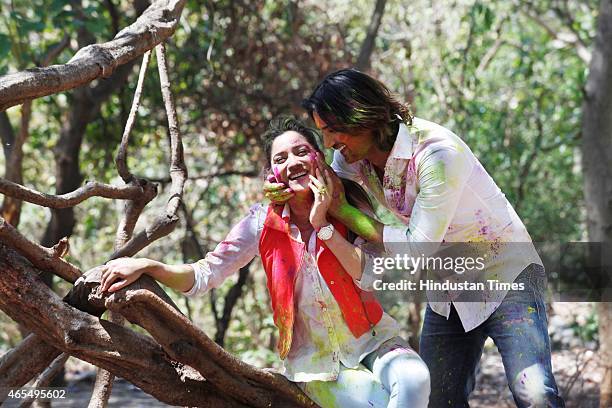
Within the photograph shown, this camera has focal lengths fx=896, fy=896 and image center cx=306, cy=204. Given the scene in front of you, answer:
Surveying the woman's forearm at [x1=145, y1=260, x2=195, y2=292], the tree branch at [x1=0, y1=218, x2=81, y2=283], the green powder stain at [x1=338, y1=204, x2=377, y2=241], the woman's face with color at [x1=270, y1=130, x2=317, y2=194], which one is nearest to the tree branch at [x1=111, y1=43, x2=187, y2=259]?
the tree branch at [x1=0, y1=218, x2=81, y2=283]

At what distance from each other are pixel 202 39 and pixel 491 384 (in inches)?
122

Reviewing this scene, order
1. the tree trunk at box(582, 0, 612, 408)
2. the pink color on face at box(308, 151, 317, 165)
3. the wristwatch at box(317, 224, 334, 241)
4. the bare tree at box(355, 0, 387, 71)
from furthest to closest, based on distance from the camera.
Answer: the bare tree at box(355, 0, 387, 71) → the tree trunk at box(582, 0, 612, 408) → the pink color on face at box(308, 151, 317, 165) → the wristwatch at box(317, 224, 334, 241)

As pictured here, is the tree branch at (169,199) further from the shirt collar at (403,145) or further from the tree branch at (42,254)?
the shirt collar at (403,145)

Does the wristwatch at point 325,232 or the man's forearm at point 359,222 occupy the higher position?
the man's forearm at point 359,222

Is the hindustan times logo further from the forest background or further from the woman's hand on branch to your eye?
the forest background

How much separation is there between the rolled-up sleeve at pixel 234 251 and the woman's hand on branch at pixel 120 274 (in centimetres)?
25

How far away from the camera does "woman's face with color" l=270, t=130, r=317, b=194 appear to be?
2553 mm

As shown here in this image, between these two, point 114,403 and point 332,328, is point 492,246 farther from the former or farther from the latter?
point 114,403

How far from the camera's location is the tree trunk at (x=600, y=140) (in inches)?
201

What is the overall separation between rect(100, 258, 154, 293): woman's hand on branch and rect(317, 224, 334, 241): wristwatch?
490 mm

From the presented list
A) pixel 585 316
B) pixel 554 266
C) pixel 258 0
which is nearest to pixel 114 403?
pixel 258 0

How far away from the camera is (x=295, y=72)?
239 inches

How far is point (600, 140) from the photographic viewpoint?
516 cm

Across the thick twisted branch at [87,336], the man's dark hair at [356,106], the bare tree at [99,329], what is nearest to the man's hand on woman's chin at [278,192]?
the man's dark hair at [356,106]
